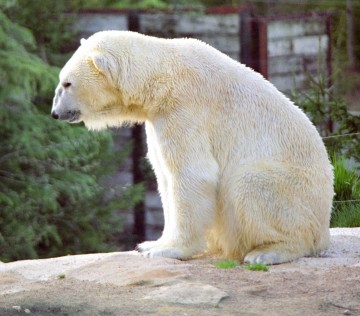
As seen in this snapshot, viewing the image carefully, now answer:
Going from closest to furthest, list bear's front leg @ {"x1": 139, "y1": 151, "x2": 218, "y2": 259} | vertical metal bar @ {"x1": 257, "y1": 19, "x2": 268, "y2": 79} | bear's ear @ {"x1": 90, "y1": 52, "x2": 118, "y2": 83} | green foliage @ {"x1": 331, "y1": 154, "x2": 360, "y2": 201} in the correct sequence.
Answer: bear's front leg @ {"x1": 139, "y1": 151, "x2": 218, "y2": 259} → bear's ear @ {"x1": 90, "y1": 52, "x2": 118, "y2": 83} → green foliage @ {"x1": 331, "y1": 154, "x2": 360, "y2": 201} → vertical metal bar @ {"x1": 257, "y1": 19, "x2": 268, "y2": 79}

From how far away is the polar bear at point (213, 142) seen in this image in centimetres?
A: 646

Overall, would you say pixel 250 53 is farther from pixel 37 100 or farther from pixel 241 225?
pixel 241 225

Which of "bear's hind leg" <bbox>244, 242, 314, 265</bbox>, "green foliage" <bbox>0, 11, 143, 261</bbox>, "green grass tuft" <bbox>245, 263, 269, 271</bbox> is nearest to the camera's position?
"green grass tuft" <bbox>245, 263, 269, 271</bbox>

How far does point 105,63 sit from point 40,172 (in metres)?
3.89

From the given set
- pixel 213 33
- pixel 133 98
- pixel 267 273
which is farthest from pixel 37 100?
pixel 267 273

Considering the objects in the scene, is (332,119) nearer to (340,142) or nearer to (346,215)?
(340,142)

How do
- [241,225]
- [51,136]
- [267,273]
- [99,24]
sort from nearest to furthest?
[267,273]
[241,225]
[51,136]
[99,24]

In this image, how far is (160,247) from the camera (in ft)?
21.5

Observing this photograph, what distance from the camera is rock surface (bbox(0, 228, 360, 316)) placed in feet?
17.4

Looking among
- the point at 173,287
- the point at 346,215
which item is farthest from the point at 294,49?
the point at 173,287

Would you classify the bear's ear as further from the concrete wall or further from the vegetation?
the concrete wall

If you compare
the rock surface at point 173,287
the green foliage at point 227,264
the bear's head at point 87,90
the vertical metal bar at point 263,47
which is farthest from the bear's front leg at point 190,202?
the vertical metal bar at point 263,47

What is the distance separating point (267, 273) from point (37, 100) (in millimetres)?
5729

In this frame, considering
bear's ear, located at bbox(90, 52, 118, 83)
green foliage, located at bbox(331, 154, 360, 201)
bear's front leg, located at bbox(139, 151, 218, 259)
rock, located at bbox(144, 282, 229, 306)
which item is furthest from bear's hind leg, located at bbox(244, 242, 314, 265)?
green foliage, located at bbox(331, 154, 360, 201)
